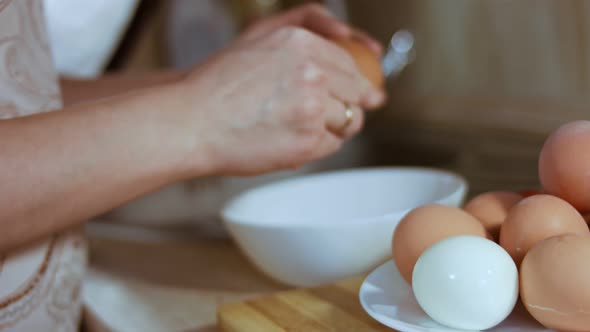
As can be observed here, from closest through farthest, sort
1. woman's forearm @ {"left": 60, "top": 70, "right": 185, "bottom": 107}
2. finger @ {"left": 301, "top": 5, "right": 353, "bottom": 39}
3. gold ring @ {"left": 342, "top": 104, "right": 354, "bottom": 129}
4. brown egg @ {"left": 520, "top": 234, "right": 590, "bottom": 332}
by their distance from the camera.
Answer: brown egg @ {"left": 520, "top": 234, "right": 590, "bottom": 332} < gold ring @ {"left": 342, "top": 104, "right": 354, "bottom": 129} < finger @ {"left": 301, "top": 5, "right": 353, "bottom": 39} < woman's forearm @ {"left": 60, "top": 70, "right": 185, "bottom": 107}

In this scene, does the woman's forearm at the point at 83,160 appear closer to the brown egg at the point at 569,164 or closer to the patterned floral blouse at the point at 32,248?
the patterned floral blouse at the point at 32,248

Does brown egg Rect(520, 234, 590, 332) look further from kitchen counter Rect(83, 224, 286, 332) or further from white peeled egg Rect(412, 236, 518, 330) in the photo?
kitchen counter Rect(83, 224, 286, 332)

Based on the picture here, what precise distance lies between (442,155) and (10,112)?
0.79 metres

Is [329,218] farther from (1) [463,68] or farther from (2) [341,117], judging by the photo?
(1) [463,68]

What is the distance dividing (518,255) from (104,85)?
70cm

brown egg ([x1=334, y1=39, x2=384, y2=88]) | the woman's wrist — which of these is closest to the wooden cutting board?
the woman's wrist

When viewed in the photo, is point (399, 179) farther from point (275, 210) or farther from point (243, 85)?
point (243, 85)

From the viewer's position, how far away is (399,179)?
83cm

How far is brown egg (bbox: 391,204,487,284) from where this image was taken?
470 millimetres

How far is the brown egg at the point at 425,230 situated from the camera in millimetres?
470

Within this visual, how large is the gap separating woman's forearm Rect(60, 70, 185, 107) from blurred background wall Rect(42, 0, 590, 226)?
122mm

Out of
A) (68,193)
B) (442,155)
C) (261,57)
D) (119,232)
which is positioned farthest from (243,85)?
(442,155)

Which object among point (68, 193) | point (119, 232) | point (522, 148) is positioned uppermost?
point (68, 193)

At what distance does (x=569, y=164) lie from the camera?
46 cm
